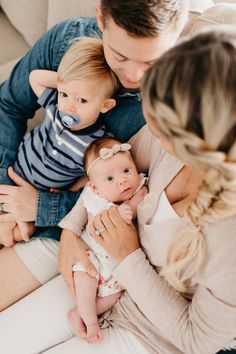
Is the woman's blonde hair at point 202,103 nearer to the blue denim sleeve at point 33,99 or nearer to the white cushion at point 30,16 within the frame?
the blue denim sleeve at point 33,99

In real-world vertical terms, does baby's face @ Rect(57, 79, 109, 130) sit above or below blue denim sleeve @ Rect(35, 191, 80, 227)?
above

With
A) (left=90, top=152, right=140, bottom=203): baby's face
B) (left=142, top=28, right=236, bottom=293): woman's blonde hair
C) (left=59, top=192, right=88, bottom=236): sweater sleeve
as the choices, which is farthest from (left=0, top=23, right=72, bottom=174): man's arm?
(left=142, top=28, right=236, bottom=293): woman's blonde hair

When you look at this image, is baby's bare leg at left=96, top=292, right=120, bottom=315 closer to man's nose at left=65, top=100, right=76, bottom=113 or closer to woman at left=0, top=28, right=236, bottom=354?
woman at left=0, top=28, right=236, bottom=354

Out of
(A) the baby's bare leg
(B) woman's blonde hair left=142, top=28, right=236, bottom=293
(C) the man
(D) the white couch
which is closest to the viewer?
(B) woman's blonde hair left=142, top=28, right=236, bottom=293

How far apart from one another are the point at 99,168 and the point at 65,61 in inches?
11.8

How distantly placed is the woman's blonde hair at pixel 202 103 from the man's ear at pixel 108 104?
1.62 ft

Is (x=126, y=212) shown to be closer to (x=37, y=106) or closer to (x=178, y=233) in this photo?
(x=178, y=233)

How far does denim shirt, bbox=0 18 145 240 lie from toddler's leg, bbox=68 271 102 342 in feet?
0.83

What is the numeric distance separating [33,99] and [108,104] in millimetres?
345

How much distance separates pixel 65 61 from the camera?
121cm

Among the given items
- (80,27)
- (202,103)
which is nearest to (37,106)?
(80,27)

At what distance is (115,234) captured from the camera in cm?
111

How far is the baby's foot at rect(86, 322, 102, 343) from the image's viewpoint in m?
1.14

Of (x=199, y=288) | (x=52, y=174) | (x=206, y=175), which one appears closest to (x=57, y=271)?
(x=52, y=174)
